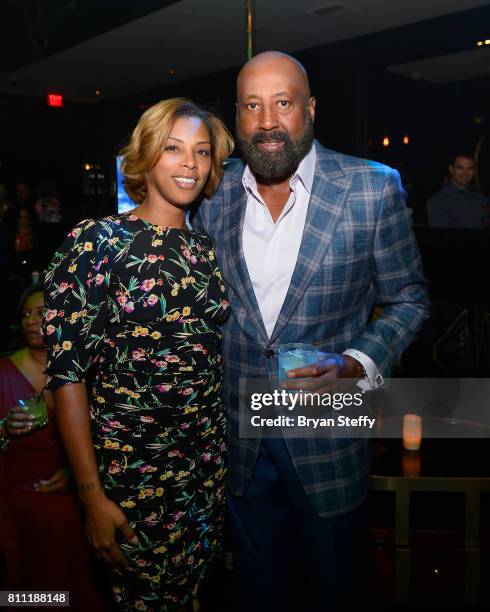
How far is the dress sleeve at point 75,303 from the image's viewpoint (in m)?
1.47

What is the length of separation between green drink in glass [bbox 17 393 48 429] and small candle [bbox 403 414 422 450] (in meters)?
1.65

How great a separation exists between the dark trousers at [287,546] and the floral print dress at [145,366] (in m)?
0.17

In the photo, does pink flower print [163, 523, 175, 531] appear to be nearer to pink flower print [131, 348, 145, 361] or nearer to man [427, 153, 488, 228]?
pink flower print [131, 348, 145, 361]

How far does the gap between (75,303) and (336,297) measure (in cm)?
64

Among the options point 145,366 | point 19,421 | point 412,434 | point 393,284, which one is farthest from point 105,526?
point 412,434

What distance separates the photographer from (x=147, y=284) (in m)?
1.53

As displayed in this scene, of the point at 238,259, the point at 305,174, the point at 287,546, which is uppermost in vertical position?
the point at 305,174

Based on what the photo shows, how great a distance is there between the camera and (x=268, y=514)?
1712 mm

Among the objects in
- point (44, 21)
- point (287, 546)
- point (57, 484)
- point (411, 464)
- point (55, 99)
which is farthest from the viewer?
point (55, 99)

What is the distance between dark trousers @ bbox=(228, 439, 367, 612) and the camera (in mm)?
1650

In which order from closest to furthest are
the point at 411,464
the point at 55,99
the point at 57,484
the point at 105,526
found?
the point at 105,526 < the point at 57,484 < the point at 411,464 < the point at 55,99

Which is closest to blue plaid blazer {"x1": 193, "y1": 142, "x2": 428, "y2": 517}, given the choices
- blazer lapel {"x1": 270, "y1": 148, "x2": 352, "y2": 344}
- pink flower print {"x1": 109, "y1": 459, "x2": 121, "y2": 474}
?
blazer lapel {"x1": 270, "y1": 148, "x2": 352, "y2": 344}

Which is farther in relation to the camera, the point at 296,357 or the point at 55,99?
the point at 55,99

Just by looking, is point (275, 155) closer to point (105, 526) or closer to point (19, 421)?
point (105, 526)
